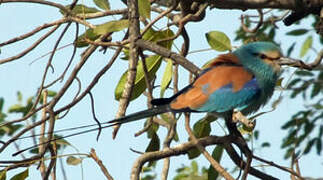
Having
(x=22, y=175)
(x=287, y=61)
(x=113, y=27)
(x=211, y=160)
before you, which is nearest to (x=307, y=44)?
(x=287, y=61)

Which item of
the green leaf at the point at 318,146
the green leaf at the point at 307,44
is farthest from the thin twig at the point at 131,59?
the green leaf at the point at 318,146

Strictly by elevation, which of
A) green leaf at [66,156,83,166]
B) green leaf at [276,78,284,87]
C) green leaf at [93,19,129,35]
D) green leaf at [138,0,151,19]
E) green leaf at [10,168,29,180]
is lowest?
green leaf at [10,168,29,180]

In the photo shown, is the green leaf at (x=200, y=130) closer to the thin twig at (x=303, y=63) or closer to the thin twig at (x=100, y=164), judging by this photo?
the thin twig at (x=303, y=63)

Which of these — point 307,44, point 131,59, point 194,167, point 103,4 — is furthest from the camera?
point 307,44

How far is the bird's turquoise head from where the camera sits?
3799 mm

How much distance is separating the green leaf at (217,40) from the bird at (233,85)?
4.1 inches

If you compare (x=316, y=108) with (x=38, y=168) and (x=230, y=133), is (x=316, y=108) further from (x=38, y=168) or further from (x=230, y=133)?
(x=38, y=168)

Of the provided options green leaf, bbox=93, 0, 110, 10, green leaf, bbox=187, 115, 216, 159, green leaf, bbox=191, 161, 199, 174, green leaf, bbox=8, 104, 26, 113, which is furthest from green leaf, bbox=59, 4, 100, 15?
green leaf, bbox=191, 161, 199, 174

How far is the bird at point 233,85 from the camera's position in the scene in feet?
11.5

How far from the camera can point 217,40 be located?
3.59 metres

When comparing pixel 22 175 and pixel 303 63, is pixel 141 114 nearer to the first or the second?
pixel 22 175

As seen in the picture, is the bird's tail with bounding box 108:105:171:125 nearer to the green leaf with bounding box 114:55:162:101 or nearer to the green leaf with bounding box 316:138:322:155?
the green leaf with bounding box 114:55:162:101

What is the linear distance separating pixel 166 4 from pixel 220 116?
777 millimetres

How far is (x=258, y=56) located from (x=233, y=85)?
0.29 m
